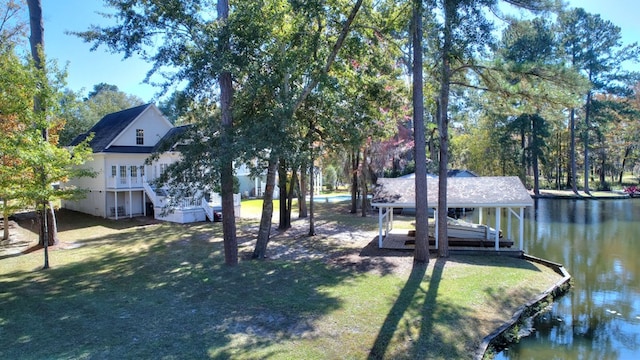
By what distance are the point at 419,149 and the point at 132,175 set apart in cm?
1784

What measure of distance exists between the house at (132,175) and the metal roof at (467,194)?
10.4 meters

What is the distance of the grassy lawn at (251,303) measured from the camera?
6.75m

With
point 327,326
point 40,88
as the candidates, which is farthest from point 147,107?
point 327,326

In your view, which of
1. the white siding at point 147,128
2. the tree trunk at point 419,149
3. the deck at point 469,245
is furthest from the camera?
the white siding at point 147,128

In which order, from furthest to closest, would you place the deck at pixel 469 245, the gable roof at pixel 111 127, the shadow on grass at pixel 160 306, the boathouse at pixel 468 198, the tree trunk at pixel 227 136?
the gable roof at pixel 111 127
the deck at pixel 469 245
the boathouse at pixel 468 198
the tree trunk at pixel 227 136
the shadow on grass at pixel 160 306

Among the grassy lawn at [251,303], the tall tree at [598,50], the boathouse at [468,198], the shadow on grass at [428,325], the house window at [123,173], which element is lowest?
the shadow on grass at [428,325]

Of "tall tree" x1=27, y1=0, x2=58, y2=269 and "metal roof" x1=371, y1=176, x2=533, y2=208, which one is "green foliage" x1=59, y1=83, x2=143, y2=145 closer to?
"tall tree" x1=27, y1=0, x2=58, y2=269

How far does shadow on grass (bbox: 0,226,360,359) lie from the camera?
21.9 feet

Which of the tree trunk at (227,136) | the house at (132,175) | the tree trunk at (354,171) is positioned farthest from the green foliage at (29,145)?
the tree trunk at (354,171)

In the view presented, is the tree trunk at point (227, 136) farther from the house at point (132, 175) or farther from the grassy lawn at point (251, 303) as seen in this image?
the house at point (132, 175)

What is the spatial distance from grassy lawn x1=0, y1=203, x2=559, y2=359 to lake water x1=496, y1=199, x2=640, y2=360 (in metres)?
0.89

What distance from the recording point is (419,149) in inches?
498

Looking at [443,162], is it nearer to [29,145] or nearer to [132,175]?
[29,145]

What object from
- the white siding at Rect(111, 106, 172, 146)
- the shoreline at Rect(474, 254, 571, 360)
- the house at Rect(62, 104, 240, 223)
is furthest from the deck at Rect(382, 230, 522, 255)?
the white siding at Rect(111, 106, 172, 146)
